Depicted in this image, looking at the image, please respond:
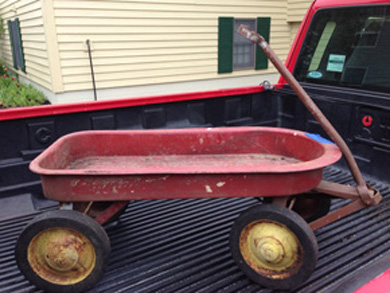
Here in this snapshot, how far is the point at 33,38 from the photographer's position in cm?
772

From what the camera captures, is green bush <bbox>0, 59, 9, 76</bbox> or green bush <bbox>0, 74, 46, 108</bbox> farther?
green bush <bbox>0, 59, 9, 76</bbox>

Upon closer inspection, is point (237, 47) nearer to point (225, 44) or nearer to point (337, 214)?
point (225, 44)

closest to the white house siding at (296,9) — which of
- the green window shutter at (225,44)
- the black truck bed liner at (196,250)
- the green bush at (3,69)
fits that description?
the green window shutter at (225,44)

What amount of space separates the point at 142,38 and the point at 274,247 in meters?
6.63

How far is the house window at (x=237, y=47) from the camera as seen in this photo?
8820 mm

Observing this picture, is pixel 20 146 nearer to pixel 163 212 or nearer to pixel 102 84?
pixel 163 212

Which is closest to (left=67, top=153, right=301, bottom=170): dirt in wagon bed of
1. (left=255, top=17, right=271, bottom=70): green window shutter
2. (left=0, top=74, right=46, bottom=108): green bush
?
(left=0, top=74, right=46, bottom=108): green bush

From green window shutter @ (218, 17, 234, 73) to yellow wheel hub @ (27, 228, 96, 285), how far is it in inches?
295

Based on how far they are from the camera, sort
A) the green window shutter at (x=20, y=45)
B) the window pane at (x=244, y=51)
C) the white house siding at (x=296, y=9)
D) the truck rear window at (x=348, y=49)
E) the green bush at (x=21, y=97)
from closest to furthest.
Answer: the truck rear window at (x=348, y=49)
the green bush at (x=21, y=97)
the green window shutter at (x=20, y=45)
the window pane at (x=244, y=51)
the white house siding at (x=296, y=9)

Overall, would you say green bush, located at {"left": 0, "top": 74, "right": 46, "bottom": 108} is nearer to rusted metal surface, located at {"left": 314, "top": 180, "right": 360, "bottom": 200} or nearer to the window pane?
the window pane

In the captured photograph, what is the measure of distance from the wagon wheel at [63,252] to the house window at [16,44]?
8.33 m

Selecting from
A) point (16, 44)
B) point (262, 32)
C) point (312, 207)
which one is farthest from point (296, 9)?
point (312, 207)

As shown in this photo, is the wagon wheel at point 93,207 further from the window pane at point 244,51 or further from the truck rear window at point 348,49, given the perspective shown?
the window pane at point 244,51

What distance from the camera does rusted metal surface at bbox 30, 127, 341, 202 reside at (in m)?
1.90
